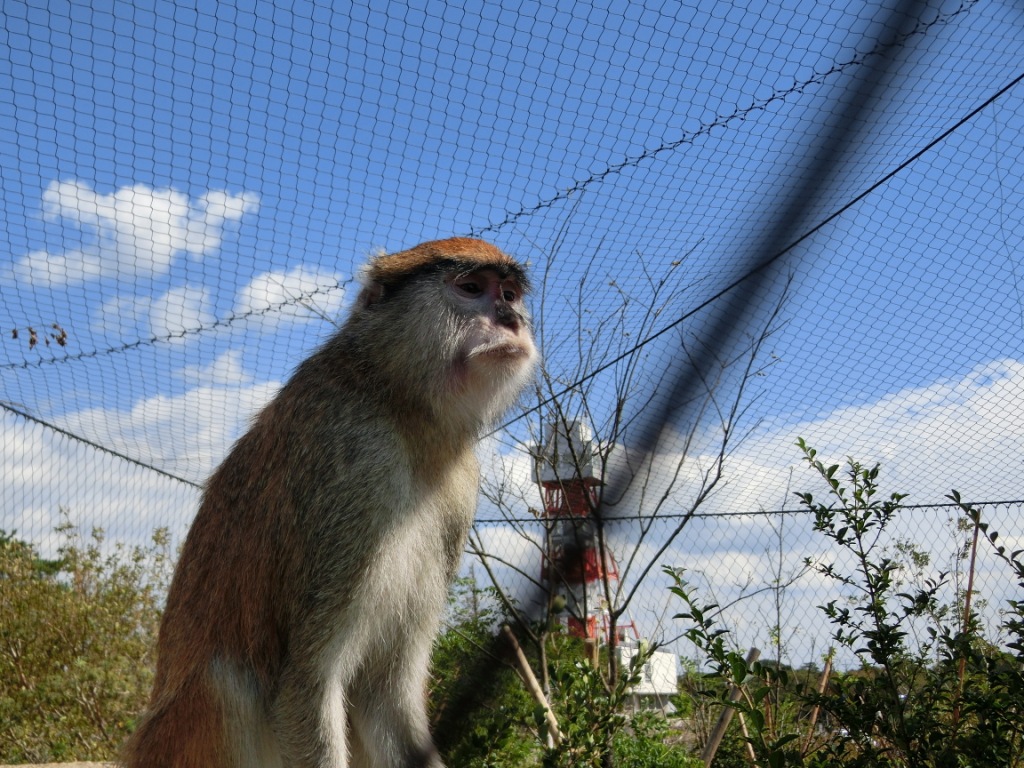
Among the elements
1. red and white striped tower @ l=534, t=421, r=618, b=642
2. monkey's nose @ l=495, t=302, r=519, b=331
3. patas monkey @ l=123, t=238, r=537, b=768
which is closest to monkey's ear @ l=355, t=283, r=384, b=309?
patas monkey @ l=123, t=238, r=537, b=768

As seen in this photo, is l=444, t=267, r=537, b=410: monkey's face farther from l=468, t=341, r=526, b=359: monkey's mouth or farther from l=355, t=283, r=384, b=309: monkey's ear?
l=355, t=283, r=384, b=309: monkey's ear

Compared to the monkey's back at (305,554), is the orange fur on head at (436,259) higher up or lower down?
higher up

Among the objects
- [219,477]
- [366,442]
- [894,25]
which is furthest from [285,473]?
[894,25]

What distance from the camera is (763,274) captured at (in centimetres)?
73

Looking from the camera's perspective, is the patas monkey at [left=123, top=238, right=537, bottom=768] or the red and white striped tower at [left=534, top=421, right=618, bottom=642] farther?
the red and white striped tower at [left=534, top=421, right=618, bottom=642]

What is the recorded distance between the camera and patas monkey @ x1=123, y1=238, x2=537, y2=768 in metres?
2.58

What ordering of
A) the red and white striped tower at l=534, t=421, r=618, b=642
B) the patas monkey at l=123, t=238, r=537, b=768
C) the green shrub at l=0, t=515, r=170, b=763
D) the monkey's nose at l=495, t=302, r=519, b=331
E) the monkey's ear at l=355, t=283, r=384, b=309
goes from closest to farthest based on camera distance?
1. the patas monkey at l=123, t=238, r=537, b=768
2. the monkey's nose at l=495, t=302, r=519, b=331
3. the monkey's ear at l=355, t=283, r=384, b=309
4. the red and white striped tower at l=534, t=421, r=618, b=642
5. the green shrub at l=0, t=515, r=170, b=763

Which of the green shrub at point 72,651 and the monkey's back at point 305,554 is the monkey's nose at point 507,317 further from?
the green shrub at point 72,651

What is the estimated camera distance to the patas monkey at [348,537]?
8.46ft

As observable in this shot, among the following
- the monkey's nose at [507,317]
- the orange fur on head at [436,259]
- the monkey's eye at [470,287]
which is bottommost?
the monkey's nose at [507,317]

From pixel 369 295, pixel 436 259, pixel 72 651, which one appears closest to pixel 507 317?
pixel 436 259

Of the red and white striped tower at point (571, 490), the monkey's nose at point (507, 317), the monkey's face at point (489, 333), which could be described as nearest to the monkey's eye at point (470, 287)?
the monkey's face at point (489, 333)

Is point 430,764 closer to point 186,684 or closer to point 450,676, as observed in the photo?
point 186,684

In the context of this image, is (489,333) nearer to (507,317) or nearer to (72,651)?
(507,317)
